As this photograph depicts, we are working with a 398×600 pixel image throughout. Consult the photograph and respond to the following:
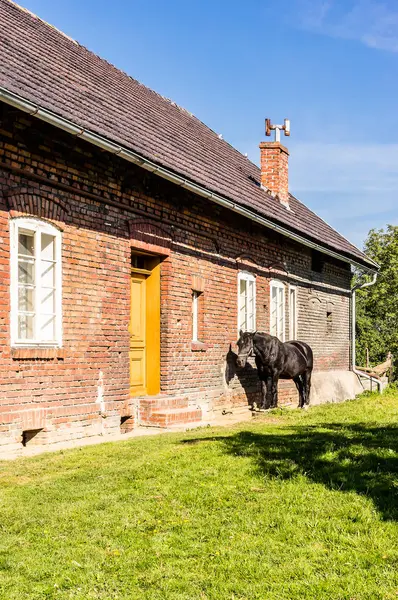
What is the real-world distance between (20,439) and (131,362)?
341 cm

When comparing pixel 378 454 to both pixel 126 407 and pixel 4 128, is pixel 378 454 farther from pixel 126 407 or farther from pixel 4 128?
pixel 4 128

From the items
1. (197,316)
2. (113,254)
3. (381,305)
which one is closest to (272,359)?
(197,316)

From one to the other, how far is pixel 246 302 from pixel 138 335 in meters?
4.20

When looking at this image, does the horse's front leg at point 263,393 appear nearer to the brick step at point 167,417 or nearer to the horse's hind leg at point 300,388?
the horse's hind leg at point 300,388

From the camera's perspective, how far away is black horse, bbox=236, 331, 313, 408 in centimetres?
1427

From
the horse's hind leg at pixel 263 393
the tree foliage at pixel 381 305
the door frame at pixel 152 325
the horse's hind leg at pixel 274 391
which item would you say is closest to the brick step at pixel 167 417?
the door frame at pixel 152 325

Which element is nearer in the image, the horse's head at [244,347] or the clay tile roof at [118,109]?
the clay tile roof at [118,109]

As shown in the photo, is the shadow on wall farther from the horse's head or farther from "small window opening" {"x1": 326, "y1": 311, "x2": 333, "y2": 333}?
"small window opening" {"x1": 326, "y1": 311, "x2": 333, "y2": 333}

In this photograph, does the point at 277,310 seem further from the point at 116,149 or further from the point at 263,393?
the point at 116,149

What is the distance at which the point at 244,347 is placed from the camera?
560 inches

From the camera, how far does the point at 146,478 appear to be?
6914 millimetres

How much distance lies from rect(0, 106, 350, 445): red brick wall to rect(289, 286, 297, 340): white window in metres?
3.02

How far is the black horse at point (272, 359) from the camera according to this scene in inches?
562

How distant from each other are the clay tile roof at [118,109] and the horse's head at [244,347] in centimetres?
262
